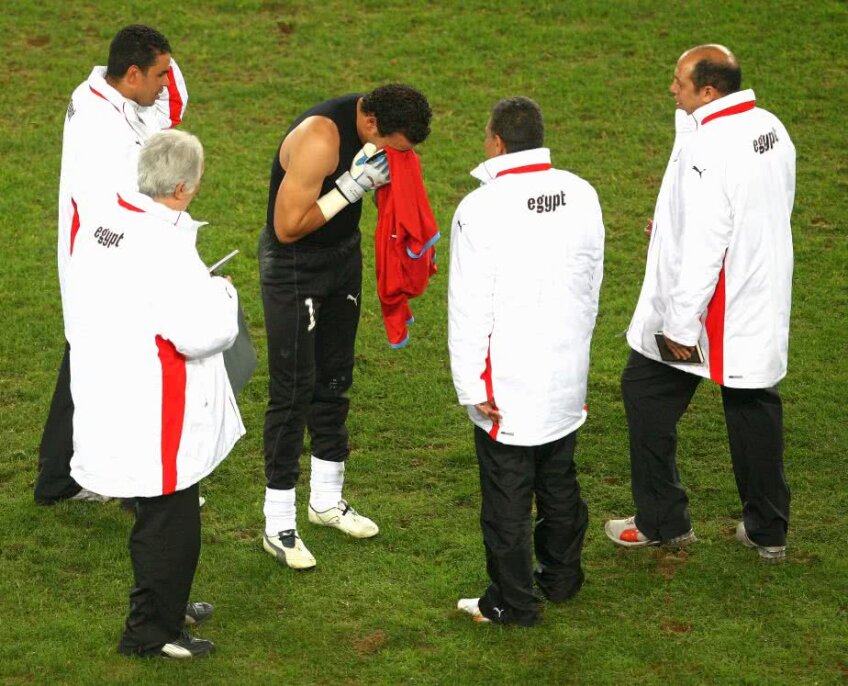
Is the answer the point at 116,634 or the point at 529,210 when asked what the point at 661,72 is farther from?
the point at 116,634

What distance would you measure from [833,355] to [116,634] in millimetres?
4616

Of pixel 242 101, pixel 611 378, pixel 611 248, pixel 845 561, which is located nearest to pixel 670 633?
pixel 845 561

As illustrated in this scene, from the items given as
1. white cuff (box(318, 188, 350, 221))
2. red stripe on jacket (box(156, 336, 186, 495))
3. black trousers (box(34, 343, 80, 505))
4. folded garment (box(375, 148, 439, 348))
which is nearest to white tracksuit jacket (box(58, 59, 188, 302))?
black trousers (box(34, 343, 80, 505))

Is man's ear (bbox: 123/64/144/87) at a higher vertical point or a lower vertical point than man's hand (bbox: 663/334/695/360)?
higher

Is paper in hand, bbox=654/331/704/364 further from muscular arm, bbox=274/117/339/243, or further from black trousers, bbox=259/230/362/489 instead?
muscular arm, bbox=274/117/339/243

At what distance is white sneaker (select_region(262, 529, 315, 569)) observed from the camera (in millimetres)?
5594

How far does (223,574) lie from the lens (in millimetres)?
5547

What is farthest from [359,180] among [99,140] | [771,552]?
[771,552]

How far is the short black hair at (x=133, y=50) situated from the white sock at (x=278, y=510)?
1.96 metres

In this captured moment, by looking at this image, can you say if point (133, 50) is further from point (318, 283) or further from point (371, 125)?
point (318, 283)

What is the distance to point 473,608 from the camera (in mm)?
5168

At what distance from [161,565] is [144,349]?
802 millimetres

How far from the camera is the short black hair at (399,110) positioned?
5195 mm

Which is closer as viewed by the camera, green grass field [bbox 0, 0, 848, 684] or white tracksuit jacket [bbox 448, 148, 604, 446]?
white tracksuit jacket [bbox 448, 148, 604, 446]
